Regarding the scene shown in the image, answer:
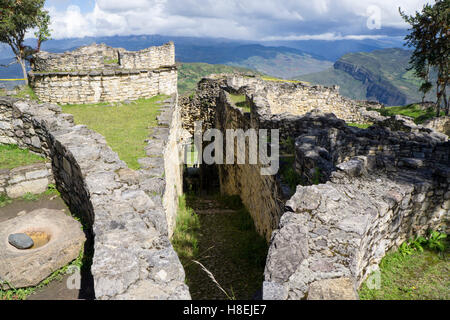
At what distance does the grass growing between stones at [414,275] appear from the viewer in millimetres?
3375

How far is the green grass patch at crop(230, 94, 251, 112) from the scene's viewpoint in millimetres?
12002

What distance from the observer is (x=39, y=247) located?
12.5ft

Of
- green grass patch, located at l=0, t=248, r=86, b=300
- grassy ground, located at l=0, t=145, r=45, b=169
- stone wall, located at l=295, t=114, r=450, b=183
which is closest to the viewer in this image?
green grass patch, located at l=0, t=248, r=86, b=300

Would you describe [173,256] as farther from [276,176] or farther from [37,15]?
[37,15]

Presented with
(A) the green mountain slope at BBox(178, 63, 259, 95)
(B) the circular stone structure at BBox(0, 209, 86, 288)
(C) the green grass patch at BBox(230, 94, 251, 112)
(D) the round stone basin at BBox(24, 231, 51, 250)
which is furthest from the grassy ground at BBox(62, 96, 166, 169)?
(A) the green mountain slope at BBox(178, 63, 259, 95)

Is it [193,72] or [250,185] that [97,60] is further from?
[193,72]

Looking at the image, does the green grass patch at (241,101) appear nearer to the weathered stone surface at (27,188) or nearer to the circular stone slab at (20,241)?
the weathered stone surface at (27,188)

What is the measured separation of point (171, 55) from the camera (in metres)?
19.9

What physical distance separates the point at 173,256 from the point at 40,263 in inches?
69.6

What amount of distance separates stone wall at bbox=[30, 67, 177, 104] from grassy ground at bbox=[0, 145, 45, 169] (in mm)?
7883

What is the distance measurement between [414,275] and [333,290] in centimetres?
171

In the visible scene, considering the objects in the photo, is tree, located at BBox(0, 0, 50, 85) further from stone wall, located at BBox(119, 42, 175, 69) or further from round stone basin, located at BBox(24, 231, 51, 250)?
round stone basin, located at BBox(24, 231, 51, 250)

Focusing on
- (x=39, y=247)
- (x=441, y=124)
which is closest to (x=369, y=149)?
(x=39, y=247)

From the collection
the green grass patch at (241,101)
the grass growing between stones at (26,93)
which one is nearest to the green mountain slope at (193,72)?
the grass growing between stones at (26,93)
